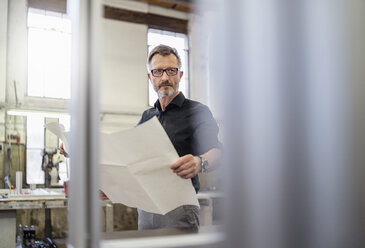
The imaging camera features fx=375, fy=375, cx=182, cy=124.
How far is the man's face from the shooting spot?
139 centimetres

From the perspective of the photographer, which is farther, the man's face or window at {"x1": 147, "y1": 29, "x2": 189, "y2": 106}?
window at {"x1": 147, "y1": 29, "x2": 189, "y2": 106}

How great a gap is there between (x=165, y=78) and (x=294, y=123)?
1.15 m

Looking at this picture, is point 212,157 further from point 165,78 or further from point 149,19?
point 149,19

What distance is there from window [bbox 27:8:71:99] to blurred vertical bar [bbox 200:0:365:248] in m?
5.00

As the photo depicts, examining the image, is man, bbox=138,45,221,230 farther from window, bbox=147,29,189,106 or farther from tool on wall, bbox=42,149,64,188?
window, bbox=147,29,189,106

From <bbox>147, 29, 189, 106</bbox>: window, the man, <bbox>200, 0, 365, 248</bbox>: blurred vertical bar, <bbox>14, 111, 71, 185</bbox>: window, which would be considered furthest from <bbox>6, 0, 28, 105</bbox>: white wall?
<bbox>200, 0, 365, 248</bbox>: blurred vertical bar

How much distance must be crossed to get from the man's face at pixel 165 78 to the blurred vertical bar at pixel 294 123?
1.11 metres

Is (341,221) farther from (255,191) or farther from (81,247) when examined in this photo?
(81,247)

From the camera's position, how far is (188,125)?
1.39 metres

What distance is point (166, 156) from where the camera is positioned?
2.59 feet

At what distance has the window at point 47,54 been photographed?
5.00 m

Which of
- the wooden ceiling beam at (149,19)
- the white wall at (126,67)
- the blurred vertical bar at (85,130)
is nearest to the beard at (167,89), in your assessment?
the blurred vertical bar at (85,130)

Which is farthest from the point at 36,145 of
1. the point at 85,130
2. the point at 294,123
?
the point at 294,123

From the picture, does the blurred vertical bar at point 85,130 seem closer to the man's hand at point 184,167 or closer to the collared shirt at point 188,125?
the man's hand at point 184,167
